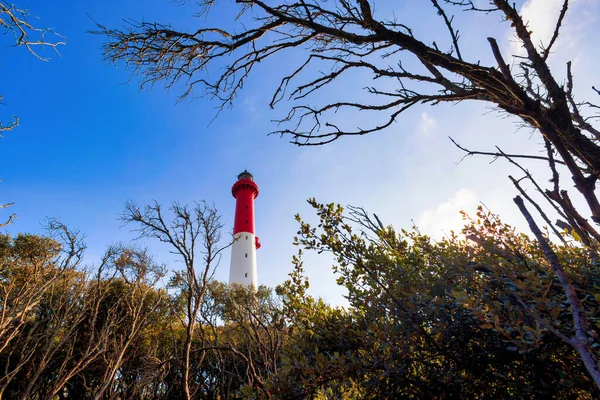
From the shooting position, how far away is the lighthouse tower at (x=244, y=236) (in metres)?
23.6

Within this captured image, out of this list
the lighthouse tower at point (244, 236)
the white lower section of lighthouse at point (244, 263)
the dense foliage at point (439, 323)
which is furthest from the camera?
the lighthouse tower at point (244, 236)

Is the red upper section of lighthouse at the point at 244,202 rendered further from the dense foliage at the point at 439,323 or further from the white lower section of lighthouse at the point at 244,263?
the dense foliage at the point at 439,323

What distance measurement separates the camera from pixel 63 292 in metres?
8.85

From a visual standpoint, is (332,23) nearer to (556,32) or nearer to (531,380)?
(556,32)

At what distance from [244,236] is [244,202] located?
3869 mm

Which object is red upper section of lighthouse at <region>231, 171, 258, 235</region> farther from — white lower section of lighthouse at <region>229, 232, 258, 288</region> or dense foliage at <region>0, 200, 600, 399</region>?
dense foliage at <region>0, 200, 600, 399</region>

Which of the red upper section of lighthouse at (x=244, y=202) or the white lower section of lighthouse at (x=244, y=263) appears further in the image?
the red upper section of lighthouse at (x=244, y=202)

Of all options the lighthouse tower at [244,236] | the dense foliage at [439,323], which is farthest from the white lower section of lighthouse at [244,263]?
the dense foliage at [439,323]

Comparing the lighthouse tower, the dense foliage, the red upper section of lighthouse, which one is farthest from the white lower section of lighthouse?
the dense foliage

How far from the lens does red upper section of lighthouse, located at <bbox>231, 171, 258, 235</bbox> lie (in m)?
26.5

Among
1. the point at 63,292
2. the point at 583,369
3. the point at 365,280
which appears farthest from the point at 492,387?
the point at 63,292

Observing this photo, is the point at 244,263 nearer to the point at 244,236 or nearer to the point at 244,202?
the point at 244,236

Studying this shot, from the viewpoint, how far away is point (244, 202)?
28172 mm

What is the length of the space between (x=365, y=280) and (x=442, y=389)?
882 mm
